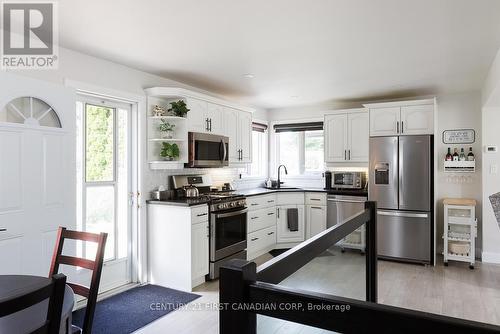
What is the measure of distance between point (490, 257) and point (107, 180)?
16.6 feet

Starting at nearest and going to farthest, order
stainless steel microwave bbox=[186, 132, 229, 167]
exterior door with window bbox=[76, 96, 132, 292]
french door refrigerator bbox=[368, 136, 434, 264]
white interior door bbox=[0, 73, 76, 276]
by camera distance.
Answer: white interior door bbox=[0, 73, 76, 276], exterior door with window bbox=[76, 96, 132, 292], stainless steel microwave bbox=[186, 132, 229, 167], french door refrigerator bbox=[368, 136, 434, 264]

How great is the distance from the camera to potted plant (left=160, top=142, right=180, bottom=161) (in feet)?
12.8

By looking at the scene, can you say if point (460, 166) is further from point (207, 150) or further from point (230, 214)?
point (207, 150)

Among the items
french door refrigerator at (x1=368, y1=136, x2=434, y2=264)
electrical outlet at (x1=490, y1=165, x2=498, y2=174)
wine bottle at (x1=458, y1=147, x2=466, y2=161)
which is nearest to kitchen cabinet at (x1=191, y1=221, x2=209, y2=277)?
french door refrigerator at (x1=368, y1=136, x2=434, y2=264)

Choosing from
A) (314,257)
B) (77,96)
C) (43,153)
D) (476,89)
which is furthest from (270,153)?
(314,257)

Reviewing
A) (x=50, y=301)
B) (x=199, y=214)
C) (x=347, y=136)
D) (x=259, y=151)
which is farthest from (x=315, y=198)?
(x=50, y=301)

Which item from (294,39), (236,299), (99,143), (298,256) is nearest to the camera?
(236,299)

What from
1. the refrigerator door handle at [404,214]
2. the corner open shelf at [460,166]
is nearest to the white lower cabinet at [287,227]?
the refrigerator door handle at [404,214]

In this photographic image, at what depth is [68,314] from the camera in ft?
4.75

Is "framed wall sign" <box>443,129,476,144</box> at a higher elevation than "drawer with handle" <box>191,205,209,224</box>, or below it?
higher

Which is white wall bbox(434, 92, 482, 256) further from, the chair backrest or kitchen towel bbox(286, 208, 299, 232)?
the chair backrest

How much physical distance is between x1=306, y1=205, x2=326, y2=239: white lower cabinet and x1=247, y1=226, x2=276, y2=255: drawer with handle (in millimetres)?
589

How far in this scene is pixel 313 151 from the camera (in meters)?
6.12

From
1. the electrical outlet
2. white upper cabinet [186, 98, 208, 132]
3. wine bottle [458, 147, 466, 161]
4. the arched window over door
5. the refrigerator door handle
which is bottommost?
the refrigerator door handle
